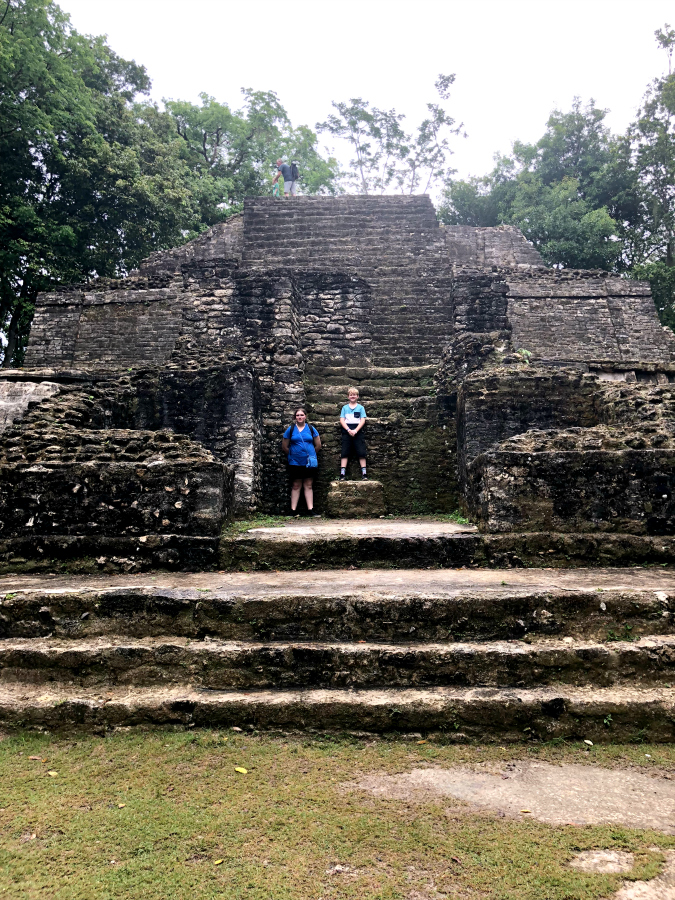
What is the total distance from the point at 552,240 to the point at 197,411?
18.0 m

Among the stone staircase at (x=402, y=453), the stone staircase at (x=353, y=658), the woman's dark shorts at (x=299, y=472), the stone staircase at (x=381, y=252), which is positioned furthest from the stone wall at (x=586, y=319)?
the stone staircase at (x=353, y=658)

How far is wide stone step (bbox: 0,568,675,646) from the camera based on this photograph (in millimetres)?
3297

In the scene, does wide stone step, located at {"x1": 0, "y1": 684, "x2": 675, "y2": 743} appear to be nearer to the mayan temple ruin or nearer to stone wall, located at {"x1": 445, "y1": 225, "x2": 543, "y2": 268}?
the mayan temple ruin

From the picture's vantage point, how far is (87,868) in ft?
6.50

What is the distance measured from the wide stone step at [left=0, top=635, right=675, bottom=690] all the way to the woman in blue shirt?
4076mm

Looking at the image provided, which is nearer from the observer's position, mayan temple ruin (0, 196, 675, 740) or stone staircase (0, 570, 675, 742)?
stone staircase (0, 570, 675, 742)

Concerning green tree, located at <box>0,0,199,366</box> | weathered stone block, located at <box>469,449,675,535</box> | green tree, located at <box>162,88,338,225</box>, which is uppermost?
green tree, located at <box>162,88,338,225</box>

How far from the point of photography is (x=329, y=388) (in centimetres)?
910

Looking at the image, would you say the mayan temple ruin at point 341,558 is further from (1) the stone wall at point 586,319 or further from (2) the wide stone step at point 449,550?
(1) the stone wall at point 586,319

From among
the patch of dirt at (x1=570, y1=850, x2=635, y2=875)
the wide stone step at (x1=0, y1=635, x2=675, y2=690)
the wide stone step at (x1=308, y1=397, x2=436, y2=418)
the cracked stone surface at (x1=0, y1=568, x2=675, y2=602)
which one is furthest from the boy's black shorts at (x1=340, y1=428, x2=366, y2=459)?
the patch of dirt at (x1=570, y1=850, x2=635, y2=875)

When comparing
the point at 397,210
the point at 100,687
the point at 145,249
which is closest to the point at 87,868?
the point at 100,687

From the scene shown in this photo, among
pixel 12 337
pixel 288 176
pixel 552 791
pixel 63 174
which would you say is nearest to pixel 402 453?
pixel 552 791

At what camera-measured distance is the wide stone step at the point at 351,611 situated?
3.30 m

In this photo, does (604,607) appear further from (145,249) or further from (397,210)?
(145,249)
